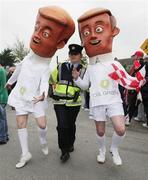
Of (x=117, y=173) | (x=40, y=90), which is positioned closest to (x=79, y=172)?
(x=117, y=173)

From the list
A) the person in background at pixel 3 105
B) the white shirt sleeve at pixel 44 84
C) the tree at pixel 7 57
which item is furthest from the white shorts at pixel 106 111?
the tree at pixel 7 57

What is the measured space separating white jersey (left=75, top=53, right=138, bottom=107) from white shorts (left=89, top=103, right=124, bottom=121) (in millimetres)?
61

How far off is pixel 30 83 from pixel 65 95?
567 millimetres

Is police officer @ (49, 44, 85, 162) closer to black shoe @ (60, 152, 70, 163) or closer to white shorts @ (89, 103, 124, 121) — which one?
black shoe @ (60, 152, 70, 163)

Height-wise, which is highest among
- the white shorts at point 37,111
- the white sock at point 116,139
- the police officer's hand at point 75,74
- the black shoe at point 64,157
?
the police officer's hand at point 75,74

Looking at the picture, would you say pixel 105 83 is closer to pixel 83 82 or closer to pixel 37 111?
pixel 83 82

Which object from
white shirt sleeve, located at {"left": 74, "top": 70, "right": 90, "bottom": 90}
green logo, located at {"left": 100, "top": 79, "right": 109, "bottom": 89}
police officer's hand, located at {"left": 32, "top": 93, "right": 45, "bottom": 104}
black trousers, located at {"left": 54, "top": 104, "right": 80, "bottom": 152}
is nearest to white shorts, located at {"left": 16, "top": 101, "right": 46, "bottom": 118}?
police officer's hand, located at {"left": 32, "top": 93, "right": 45, "bottom": 104}

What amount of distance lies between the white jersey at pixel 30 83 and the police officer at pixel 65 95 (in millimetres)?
227

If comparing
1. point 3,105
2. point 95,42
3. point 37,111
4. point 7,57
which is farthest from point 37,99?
point 7,57

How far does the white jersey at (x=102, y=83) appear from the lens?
477cm

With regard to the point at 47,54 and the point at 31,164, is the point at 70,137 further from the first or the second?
the point at 47,54

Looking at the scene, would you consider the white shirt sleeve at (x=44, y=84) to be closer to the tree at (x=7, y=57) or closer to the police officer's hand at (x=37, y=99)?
the police officer's hand at (x=37, y=99)

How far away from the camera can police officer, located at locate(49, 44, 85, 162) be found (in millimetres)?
5121

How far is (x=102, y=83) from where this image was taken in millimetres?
4797
